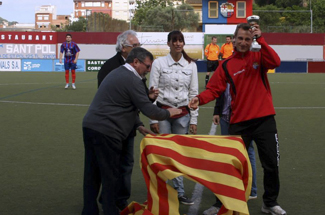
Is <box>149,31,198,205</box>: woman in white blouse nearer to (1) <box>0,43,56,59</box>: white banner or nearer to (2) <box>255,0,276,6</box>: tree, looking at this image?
(1) <box>0,43,56,59</box>: white banner

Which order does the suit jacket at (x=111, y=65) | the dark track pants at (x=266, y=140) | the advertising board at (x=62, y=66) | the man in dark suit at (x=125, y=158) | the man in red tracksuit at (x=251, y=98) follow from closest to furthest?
the man in red tracksuit at (x=251, y=98), the dark track pants at (x=266, y=140), the man in dark suit at (x=125, y=158), the suit jacket at (x=111, y=65), the advertising board at (x=62, y=66)

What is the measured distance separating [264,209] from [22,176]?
11.2ft

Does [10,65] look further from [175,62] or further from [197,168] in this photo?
[197,168]

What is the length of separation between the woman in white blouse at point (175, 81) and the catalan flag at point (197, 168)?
1349 millimetres

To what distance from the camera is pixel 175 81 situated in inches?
267

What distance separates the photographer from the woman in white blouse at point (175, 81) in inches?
265

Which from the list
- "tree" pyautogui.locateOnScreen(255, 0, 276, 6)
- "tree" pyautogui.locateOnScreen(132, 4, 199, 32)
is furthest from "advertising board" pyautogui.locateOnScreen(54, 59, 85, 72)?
"tree" pyautogui.locateOnScreen(255, 0, 276, 6)

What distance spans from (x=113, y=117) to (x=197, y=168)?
3.13ft

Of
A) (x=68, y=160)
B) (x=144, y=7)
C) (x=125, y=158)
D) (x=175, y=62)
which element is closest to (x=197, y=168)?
(x=125, y=158)

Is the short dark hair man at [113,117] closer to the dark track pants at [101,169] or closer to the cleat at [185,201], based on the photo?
the dark track pants at [101,169]

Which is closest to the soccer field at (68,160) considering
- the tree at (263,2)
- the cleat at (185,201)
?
the cleat at (185,201)

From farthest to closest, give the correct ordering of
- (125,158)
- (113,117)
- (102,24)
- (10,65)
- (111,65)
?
1. (102,24)
2. (10,65)
3. (111,65)
4. (125,158)
5. (113,117)

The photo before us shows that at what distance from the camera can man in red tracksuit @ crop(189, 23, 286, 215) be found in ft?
20.0

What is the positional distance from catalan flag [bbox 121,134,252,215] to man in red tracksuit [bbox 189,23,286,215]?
2.41 feet
